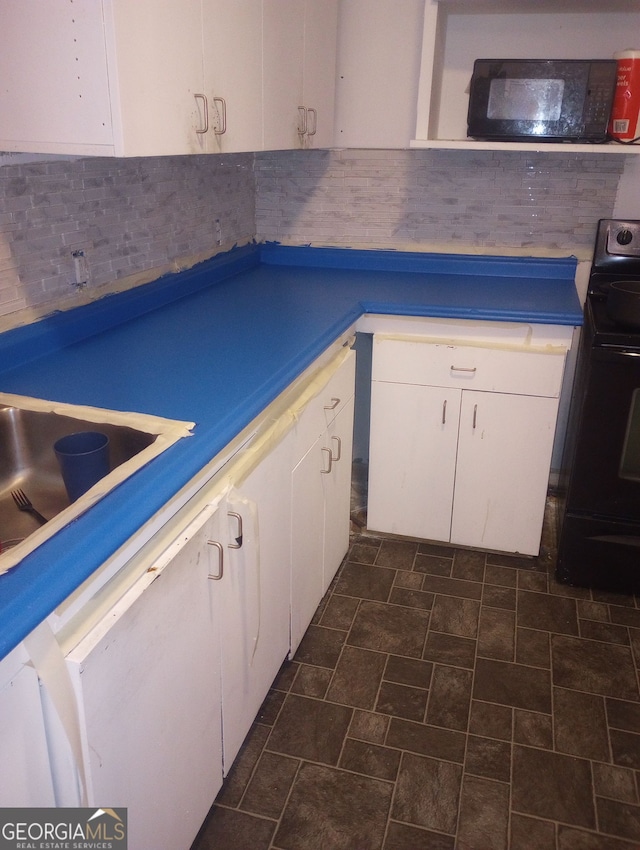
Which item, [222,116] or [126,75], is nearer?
[126,75]

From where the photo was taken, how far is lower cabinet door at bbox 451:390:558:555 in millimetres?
2299

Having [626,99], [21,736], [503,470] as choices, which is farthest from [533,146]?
[21,736]

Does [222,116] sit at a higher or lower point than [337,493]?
higher

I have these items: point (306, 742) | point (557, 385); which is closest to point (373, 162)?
point (557, 385)

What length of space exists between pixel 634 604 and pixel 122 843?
5.84 ft

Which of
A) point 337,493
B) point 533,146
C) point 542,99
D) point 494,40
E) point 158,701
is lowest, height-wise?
point 337,493

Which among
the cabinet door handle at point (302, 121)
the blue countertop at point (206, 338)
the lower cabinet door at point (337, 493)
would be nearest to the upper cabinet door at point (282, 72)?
the cabinet door handle at point (302, 121)

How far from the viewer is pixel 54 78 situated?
51.8 inches

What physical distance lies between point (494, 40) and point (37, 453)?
2.10 m

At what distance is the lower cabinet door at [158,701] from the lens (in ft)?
3.18

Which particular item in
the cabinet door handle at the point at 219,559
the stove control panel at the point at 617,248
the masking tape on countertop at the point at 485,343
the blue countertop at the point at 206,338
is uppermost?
the stove control panel at the point at 617,248

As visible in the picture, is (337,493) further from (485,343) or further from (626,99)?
(626,99)

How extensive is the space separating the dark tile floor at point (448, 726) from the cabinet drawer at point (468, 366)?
66cm

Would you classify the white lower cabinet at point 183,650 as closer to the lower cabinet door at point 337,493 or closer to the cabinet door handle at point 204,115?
the lower cabinet door at point 337,493
